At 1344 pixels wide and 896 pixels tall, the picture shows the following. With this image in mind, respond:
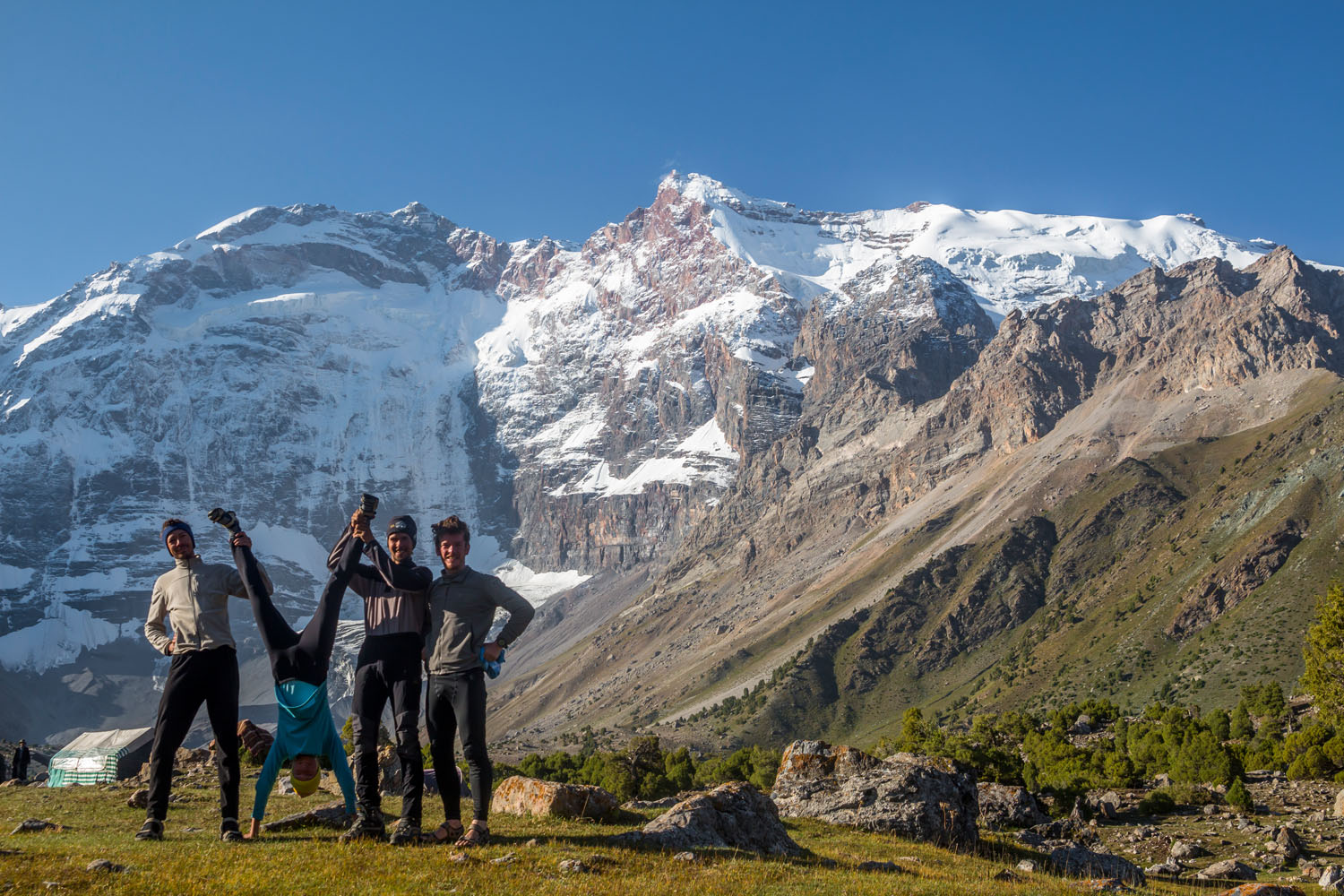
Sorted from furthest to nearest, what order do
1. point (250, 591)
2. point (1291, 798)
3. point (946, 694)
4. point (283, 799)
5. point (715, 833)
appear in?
point (946, 694), point (1291, 798), point (283, 799), point (715, 833), point (250, 591)

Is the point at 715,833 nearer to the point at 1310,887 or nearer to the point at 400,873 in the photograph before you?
the point at 400,873

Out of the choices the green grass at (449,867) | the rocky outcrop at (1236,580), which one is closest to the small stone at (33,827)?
the green grass at (449,867)

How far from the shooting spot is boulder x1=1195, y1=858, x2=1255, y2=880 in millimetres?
24703

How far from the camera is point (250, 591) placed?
586 inches

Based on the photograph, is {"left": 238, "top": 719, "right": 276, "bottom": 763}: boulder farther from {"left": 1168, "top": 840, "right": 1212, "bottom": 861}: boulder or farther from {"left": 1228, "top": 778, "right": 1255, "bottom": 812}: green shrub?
{"left": 1228, "top": 778, "right": 1255, "bottom": 812}: green shrub

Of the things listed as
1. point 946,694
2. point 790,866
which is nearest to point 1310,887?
point 790,866

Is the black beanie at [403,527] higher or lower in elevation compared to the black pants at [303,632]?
higher

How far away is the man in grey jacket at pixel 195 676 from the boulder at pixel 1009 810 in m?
24.5

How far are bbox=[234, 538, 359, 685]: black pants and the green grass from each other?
2576mm

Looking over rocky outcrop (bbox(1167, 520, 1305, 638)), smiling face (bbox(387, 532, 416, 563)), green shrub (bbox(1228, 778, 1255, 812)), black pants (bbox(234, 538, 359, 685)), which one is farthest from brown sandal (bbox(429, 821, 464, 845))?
rocky outcrop (bbox(1167, 520, 1305, 638))

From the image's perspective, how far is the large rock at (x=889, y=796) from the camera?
21.8 metres

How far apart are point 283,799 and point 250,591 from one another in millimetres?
9951

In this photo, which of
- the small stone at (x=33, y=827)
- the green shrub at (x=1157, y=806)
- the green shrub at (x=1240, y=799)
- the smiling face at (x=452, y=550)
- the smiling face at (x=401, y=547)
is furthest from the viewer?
the green shrub at (x=1157, y=806)

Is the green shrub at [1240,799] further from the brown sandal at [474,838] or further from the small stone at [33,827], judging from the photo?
the small stone at [33,827]
